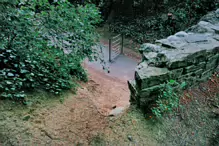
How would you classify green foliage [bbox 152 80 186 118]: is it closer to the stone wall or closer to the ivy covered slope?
the stone wall

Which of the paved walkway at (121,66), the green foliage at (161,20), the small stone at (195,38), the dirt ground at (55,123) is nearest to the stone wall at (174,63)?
the small stone at (195,38)

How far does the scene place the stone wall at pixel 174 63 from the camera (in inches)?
109

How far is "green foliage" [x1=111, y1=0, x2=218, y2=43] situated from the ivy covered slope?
6378mm

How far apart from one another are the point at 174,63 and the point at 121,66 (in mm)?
4671

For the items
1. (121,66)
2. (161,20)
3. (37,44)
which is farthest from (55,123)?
(161,20)

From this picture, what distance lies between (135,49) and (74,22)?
613cm

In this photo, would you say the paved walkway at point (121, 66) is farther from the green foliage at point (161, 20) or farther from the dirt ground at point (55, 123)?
the dirt ground at point (55, 123)

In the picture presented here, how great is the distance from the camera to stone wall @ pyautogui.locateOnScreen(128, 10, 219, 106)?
276 cm

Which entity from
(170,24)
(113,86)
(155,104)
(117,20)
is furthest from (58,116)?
(117,20)

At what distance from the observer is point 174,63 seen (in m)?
2.79

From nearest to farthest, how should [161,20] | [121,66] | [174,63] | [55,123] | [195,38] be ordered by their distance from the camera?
[55,123] → [174,63] → [195,38] → [121,66] → [161,20]

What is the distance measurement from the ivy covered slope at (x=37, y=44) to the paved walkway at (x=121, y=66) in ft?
11.5

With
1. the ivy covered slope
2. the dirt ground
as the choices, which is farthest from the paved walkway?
the dirt ground

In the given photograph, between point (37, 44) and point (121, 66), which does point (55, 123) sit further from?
point (121, 66)
